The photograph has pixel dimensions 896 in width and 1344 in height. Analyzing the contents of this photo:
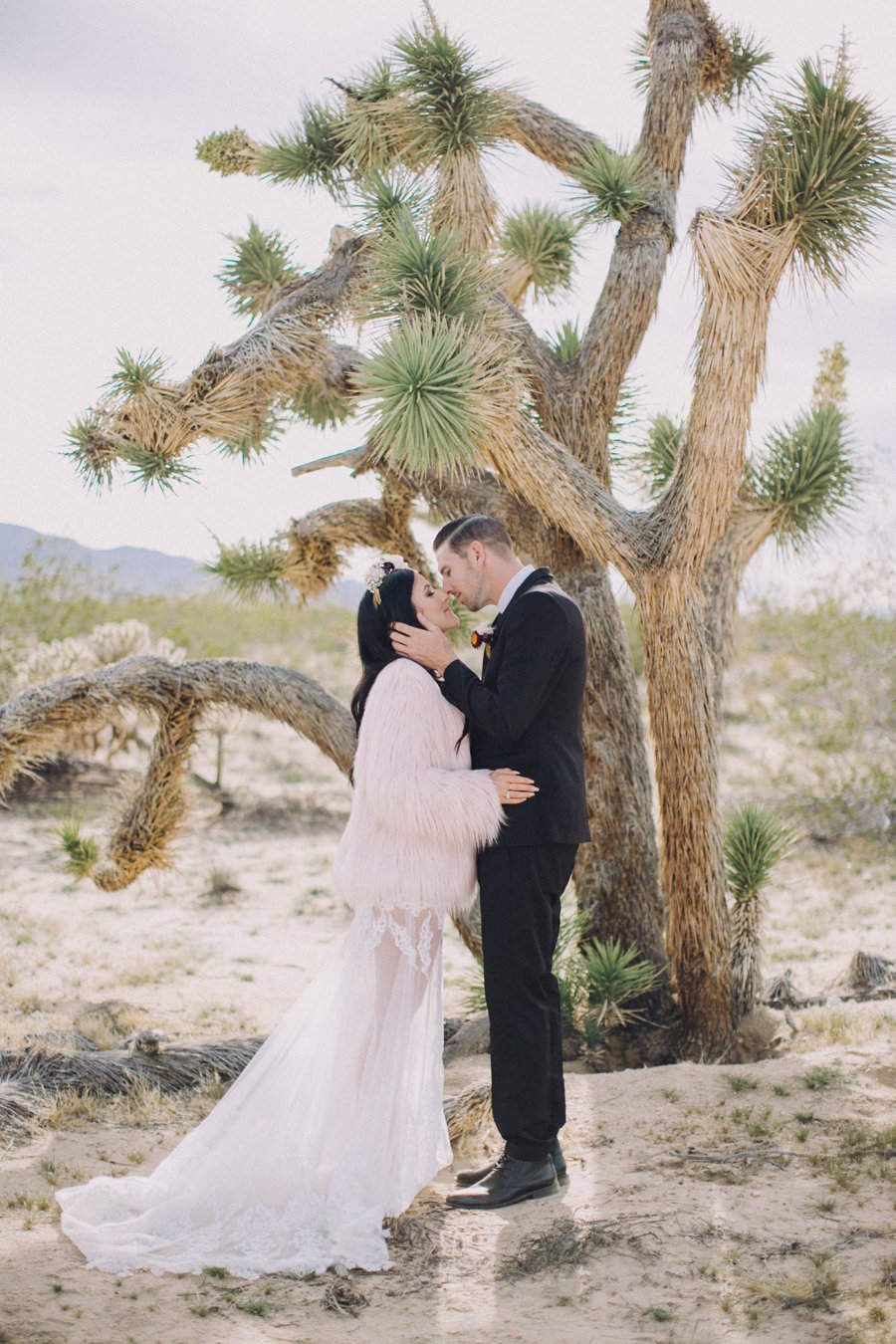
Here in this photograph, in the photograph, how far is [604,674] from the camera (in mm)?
5887

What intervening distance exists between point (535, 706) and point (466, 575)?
57 cm

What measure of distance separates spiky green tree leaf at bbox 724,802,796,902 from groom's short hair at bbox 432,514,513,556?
2.85 m

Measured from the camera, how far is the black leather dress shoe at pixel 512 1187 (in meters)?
3.55

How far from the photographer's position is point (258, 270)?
6.61 meters

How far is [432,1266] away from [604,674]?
3264 mm

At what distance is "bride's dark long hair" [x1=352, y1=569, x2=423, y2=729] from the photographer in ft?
11.7

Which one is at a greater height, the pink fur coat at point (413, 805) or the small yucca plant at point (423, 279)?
the small yucca plant at point (423, 279)

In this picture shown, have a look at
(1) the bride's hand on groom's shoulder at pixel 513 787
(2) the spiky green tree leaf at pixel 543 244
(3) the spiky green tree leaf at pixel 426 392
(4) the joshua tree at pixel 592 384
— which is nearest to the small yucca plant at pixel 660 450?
(4) the joshua tree at pixel 592 384

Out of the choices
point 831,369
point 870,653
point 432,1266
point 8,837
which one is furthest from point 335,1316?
point 870,653

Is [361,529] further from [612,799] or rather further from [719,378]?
[719,378]

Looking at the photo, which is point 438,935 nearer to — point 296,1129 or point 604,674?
point 296,1129

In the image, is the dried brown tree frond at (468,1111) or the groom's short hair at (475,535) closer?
the groom's short hair at (475,535)

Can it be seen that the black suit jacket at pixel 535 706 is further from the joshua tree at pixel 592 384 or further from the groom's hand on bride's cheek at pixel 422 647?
the joshua tree at pixel 592 384

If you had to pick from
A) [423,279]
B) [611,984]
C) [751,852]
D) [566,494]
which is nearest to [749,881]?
[751,852]
